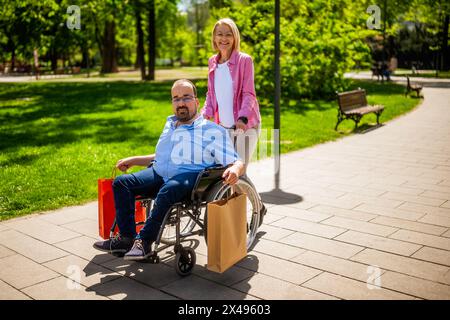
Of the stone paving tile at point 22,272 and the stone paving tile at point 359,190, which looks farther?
the stone paving tile at point 359,190

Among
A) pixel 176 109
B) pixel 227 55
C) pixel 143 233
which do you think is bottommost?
pixel 143 233

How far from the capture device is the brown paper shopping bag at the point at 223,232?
11.0 ft

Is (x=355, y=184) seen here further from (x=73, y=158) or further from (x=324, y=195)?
(x=73, y=158)

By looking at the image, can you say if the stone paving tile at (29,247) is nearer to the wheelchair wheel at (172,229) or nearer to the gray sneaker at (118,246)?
the gray sneaker at (118,246)

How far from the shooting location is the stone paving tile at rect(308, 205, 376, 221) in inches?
202

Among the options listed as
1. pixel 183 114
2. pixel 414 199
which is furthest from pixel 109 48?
→ pixel 183 114

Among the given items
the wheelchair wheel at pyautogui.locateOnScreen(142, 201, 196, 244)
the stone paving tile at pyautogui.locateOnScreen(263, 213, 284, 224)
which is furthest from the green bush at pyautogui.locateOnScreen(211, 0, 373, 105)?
the wheelchair wheel at pyautogui.locateOnScreen(142, 201, 196, 244)

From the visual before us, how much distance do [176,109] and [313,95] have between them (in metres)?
14.3

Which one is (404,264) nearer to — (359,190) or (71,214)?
(359,190)

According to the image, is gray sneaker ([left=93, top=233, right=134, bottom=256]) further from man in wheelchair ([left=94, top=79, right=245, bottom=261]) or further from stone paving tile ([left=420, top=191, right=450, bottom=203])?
stone paving tile ([left=420, top=191, right=450, bottom=203])

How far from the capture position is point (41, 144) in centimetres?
938

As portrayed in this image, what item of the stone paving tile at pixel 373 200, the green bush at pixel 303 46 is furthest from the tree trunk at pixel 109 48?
the stone paving tile at pixel 373 200

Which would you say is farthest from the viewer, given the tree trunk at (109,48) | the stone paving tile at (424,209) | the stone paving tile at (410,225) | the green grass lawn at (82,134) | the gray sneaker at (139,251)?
the tree trunk at (109,48)
